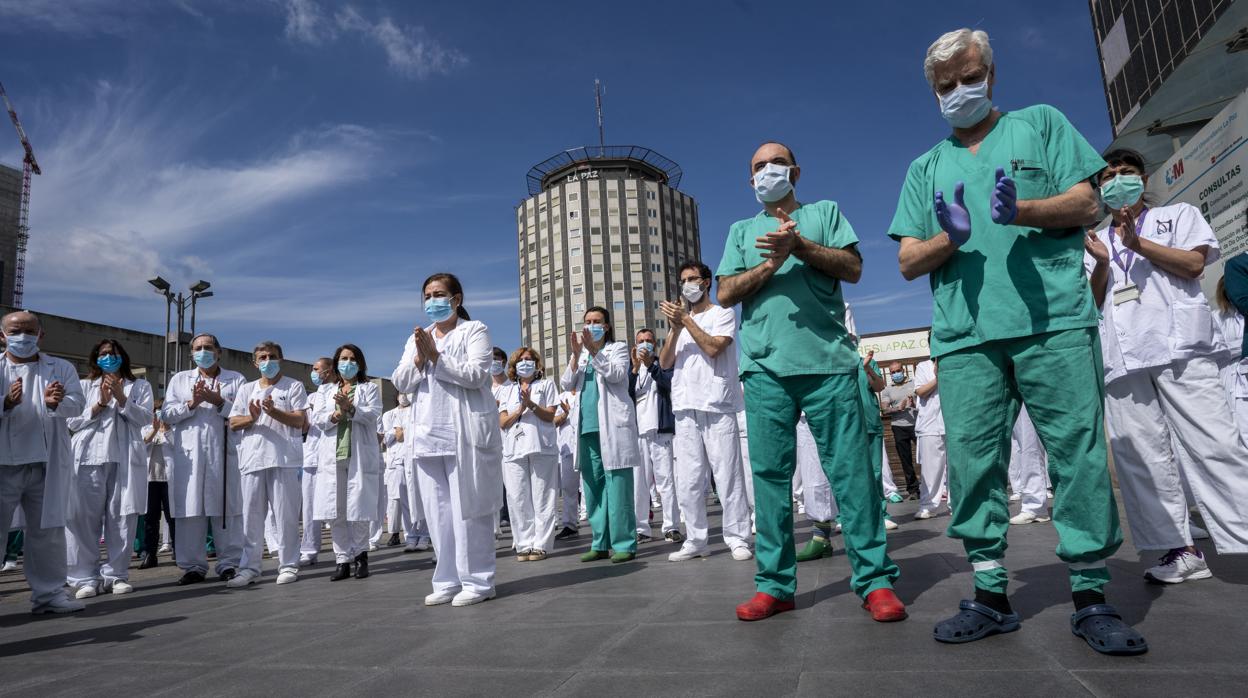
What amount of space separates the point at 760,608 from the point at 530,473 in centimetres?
460

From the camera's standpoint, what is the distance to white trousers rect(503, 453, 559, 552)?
23.7ft

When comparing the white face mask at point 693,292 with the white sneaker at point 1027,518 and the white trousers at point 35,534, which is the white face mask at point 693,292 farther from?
the white trousers at point 35,534

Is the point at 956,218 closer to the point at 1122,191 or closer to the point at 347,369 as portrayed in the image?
the point at 1122,191

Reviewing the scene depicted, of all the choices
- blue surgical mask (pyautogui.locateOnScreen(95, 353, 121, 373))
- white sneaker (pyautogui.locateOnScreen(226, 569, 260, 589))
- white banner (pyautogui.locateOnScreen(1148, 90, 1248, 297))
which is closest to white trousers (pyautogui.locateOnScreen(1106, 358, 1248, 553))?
white sneaker (pyautogui.locateOnScreen(226, 569, 260, 589))

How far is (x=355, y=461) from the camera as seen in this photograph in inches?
279

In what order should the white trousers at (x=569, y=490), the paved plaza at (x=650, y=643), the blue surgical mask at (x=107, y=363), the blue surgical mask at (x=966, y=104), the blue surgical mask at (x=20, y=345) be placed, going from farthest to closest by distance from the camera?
the white trousers at (x=569, y=490), the blue surgical mask at (x=107, y=363), the blue surgical mask at (x=20, y=345), the blue surgical mask at (x=966, y=104), the paved plaza at (x=650, y=643)

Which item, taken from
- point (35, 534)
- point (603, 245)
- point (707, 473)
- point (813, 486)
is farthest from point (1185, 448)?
point (603, 245)

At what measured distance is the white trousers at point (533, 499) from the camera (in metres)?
7.24

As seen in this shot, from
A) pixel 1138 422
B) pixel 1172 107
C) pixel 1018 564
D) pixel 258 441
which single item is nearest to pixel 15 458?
pixel 258 441

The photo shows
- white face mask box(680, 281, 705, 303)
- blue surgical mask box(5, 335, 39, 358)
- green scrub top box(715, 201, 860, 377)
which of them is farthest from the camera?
white face mask box(680, 281, 705, 303)

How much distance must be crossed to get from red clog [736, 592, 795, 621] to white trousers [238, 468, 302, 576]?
4.90 m

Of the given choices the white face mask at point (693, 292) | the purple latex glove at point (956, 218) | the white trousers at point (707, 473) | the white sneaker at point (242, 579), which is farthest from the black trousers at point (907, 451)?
the purple latex glove at point (956, 218)

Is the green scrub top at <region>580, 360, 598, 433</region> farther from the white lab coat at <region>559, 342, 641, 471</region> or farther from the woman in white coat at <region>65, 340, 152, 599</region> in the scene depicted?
the woman in white coat at <region>65, 340, 152, 599</region>

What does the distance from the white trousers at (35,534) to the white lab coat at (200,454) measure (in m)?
1.27
